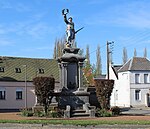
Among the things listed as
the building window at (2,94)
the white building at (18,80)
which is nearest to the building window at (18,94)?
the white building at (18,80)

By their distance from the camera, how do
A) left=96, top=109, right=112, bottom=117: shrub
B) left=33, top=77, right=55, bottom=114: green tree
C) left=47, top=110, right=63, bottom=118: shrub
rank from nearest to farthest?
left=47, top=110, right=63, bottom=118: shrub → left=96, top=109, right=112, bottom=117: shrub → left=33, top=77, right=55, bottom=114: green tree

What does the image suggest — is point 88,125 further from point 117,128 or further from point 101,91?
point 101,91

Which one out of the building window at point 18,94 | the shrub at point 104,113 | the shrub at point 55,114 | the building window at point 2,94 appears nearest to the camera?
the shrub at point 55,114

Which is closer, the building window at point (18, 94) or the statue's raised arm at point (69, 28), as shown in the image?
the statue's raised arm at point (69, 28)

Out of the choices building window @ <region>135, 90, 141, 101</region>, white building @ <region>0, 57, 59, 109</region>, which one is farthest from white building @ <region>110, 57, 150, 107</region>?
white building @ <region>0, 57, 59, 109</region>

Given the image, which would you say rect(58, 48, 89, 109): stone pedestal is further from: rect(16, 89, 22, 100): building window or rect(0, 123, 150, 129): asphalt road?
rect(16, 89, 22, 100): building window

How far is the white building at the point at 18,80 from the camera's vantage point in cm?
4944

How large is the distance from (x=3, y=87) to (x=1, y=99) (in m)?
1.85

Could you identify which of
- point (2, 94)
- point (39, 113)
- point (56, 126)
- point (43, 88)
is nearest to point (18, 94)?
point (2, 94)

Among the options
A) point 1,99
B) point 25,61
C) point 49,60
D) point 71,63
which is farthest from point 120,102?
point 71,63

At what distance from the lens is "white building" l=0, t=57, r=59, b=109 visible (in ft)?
162

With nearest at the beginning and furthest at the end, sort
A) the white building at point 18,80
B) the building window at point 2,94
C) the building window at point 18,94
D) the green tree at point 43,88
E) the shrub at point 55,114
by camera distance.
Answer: the shrub at point 55,114
the green tree at point 43,88
the building window at point 2,94
the white building at point 18,80
the building window at point 18,94

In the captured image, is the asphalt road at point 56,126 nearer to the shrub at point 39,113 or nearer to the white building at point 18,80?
the shrub at point 39,113

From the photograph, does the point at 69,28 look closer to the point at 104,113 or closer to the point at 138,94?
the point at 104,113
